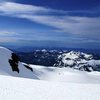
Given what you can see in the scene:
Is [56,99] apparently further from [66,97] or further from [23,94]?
[23,94]

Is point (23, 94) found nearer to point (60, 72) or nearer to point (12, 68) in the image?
point (12, 68)

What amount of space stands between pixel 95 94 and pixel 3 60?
150ft

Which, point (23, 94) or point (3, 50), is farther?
point (3, 50)

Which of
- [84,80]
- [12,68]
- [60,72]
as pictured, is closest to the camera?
[12,68]

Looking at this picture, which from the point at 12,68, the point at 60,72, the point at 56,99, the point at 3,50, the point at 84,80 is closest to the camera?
the point at 56,99

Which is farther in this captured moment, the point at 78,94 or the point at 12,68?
the point at 12,68

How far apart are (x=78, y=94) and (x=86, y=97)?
38.5 inches

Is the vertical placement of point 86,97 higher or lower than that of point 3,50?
lower

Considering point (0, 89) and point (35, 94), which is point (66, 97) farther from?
point (0, 89)

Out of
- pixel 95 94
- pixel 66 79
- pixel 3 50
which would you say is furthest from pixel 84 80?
pixel 95 94

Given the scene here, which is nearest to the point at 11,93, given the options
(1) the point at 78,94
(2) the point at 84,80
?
(1) the point at 78,94

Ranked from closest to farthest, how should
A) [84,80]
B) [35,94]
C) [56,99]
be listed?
1. [56,99]
2. [35,94]
3. [84,80]

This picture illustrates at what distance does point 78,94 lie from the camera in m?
16.3

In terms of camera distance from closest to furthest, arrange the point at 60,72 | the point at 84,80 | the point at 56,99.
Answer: the point at 56,99
the point at 84,80
the point at 60,72
